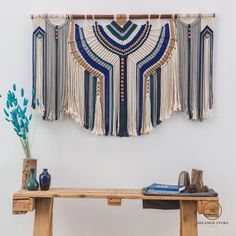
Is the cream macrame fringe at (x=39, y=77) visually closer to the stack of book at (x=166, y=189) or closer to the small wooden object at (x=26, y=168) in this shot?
the small wooden object at (x=26, y=168)

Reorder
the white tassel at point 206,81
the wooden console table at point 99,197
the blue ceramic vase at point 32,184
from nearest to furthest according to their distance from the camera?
the wooden console table at point 99,197 → the blue ceramic vase at point 32,184 → the white tassel at point 206,81

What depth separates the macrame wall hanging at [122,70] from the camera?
313cm

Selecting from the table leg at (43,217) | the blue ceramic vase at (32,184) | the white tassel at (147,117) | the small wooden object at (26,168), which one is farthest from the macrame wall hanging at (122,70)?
the table leg at (43,217)

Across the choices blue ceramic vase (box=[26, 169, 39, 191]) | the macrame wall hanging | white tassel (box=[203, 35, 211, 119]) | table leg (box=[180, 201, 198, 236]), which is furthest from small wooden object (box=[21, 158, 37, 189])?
white tassel (box=[203, 35, 211, 119])

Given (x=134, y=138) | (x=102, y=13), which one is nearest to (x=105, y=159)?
(x=134, y=138)

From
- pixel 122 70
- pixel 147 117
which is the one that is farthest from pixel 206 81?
pixel 122 70

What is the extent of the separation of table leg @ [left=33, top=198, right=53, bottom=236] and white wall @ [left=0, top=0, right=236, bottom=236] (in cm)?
36

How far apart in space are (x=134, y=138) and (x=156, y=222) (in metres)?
0.61

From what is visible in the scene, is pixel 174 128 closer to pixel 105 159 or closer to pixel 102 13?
pixel 105 159

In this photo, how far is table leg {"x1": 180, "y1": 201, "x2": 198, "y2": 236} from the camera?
110 inches

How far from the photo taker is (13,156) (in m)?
3.23

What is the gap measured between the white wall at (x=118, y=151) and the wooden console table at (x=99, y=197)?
349 mm

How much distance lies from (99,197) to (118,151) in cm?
50

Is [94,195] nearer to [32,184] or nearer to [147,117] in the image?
[32,184]
